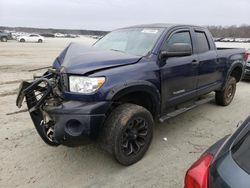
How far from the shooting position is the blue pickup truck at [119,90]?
122 inches

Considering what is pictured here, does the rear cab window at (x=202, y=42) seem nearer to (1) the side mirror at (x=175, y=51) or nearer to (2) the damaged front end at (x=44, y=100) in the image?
(1) the side mirror at (x=175, y=51)

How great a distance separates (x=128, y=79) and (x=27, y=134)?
2.17 m

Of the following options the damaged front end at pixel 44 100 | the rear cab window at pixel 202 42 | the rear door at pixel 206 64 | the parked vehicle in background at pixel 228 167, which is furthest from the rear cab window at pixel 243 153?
the rear cab window at pixel 202 42

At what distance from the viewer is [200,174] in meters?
1.54

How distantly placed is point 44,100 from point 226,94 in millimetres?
4420

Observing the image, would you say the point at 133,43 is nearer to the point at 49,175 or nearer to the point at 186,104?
the point at 186,104

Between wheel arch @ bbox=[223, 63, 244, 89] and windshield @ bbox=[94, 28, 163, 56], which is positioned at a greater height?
windshield @ bbox=[94, 28, 163, 56]

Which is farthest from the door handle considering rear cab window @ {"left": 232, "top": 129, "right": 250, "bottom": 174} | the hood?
rear cab window @ {"left": 232, "top": 129, "right": 250, "bottom": 174}

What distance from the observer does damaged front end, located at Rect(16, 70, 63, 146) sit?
3.29 m

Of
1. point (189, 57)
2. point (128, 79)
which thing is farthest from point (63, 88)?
point (189, 57)

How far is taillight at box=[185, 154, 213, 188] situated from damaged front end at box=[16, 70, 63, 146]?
2041 millimetres

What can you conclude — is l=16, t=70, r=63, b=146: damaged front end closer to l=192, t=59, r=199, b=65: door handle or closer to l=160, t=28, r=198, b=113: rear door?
l=160, t=28, r=198, b=113: rear door

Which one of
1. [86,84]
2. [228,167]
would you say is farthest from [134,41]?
[228,167]

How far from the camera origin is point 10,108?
576cm
